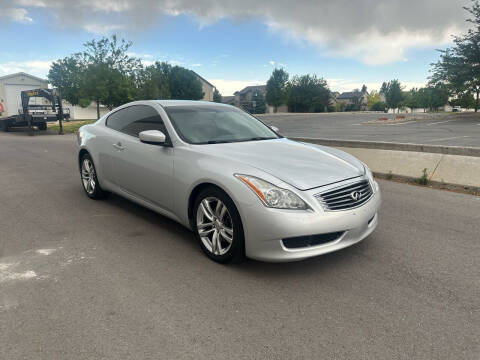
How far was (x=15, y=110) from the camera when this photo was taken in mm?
51000

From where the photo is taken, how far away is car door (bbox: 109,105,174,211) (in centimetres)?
398

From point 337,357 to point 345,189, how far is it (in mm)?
1490

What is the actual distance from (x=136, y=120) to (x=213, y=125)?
1.10m

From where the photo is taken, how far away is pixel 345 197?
3219mm

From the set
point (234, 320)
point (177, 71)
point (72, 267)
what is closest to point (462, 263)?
point (234, 320)

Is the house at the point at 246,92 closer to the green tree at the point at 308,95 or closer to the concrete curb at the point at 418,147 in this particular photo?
the green tree at the point at 308,95

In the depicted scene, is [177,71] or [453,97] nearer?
[453,97]

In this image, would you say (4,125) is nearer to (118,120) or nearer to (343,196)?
(118,120)

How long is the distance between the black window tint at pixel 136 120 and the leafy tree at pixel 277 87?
89.0 meters

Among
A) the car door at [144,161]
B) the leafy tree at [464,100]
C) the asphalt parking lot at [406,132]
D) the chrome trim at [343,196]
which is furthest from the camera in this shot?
the leafy tree at [464,100]

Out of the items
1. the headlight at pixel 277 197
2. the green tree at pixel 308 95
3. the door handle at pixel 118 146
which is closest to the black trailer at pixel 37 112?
the door handle at pixel 118 146

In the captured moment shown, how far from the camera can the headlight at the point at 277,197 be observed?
3.02m

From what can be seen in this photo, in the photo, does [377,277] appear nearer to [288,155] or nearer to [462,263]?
[462,263]

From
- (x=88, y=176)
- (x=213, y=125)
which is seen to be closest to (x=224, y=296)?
(x=213, y=125)
